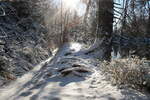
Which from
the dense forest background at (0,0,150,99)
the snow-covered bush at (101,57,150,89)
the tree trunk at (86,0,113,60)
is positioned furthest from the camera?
the tree trunk at (86,0,113,60)

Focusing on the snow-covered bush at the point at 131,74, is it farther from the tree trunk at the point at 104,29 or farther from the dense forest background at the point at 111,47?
the tree trunk at the point at 104,29

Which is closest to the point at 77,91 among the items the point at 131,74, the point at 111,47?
the point at 131,74

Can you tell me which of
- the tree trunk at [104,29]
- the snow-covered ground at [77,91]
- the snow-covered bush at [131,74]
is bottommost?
the snow-covered ground at [77,91]

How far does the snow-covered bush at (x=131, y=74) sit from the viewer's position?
358 cm

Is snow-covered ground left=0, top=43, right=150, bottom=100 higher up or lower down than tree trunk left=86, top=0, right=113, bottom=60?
lower down

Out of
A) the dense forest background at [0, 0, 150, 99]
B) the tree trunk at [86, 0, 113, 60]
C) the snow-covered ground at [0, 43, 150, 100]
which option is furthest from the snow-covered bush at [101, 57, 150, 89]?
the tree trunk at [86, 0, 113, 60]

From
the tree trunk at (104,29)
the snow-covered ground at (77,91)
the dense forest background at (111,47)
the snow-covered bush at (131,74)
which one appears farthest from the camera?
the tree trunk at (104,29)

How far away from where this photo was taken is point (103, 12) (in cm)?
756

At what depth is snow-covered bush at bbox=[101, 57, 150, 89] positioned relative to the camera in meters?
3.58

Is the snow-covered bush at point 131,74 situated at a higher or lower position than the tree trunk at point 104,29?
lower

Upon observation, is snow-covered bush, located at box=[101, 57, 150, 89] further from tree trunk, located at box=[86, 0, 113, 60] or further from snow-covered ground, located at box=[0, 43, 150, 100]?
tree trunk, located at box=[86, 0, 113, 60]

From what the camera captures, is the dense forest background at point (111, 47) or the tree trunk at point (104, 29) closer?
the dense forest background at point (111, 47)

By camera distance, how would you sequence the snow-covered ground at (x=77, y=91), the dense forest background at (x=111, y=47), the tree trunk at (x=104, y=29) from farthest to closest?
1. the tree trunk at (x=104, y=29)
2. the dense forest background at (x=111, y=47)
3. the snow-covered ground at (x=77, y=91)

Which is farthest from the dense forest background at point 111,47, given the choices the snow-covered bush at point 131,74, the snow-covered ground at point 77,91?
the snow-covered ground at point 77,91
